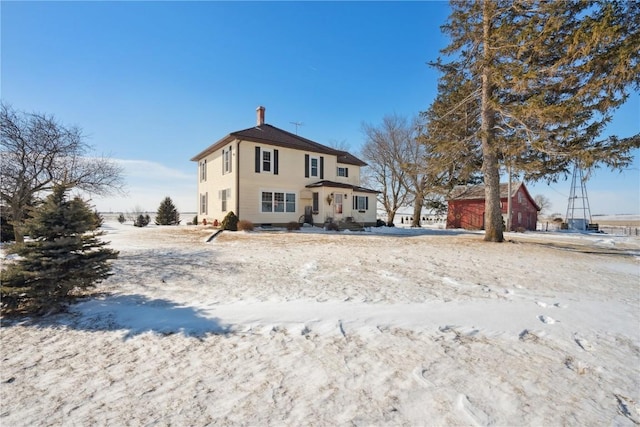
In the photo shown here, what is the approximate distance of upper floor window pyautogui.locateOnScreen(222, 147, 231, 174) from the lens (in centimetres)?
1900

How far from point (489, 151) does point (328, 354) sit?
42.6 ft

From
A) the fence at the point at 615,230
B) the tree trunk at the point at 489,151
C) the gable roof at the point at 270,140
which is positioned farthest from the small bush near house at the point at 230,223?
the fence at the point at 615,230

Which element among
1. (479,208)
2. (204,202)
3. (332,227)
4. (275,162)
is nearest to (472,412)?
(332,227)

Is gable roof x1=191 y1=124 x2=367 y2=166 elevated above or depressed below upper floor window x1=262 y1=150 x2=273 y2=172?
above

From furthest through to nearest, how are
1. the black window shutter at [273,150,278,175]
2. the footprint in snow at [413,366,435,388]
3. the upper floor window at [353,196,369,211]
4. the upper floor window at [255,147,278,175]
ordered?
the upper floor window at [353,196,369,211], the black window shutter at [273,150,278,175], the upper floor window at [255,147,278,175], the footprint in snow at [413,366,435,388]

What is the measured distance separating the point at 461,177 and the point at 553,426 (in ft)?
46.4

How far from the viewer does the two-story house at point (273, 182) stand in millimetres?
18281

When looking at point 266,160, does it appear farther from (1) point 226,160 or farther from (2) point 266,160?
(1) point 226,160

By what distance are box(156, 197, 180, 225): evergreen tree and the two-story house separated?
323 inches

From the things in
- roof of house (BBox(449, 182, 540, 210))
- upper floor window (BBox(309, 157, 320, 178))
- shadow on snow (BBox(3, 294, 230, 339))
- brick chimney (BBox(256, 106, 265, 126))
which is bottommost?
shadow on snow (BBox(3, 294, 230, 339))

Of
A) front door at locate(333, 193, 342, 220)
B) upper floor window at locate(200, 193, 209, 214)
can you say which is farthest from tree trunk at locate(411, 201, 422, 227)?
upper floor window at locate(200, 193, 209, 214)

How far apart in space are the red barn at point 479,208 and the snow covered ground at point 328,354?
2361 cm

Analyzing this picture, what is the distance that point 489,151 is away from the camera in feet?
42.3

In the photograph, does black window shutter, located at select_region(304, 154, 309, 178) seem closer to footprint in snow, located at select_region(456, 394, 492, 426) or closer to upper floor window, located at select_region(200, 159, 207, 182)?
upper floor window, located at select_region(200, 159, 207, 182)
